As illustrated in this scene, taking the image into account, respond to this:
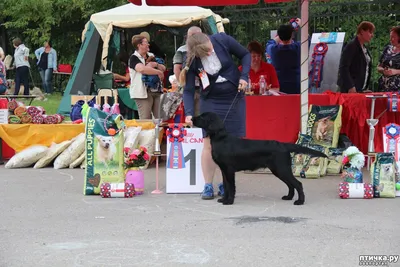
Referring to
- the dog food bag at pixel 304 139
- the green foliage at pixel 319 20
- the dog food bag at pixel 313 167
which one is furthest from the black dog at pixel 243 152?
the green foliage at pixel 319 20

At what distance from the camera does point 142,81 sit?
968 cm

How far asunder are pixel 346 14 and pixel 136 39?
309cm

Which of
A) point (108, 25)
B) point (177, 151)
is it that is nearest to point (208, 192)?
point (177, 151)

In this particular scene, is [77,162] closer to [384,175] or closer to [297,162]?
[297,162]

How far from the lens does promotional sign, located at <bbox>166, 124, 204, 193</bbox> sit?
7.02 metres

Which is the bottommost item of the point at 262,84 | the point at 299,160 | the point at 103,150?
the point at 299,160

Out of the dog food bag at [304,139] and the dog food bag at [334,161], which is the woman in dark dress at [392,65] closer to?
the dog food bag at [334,161]

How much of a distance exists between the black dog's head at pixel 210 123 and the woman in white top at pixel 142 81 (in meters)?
3.36

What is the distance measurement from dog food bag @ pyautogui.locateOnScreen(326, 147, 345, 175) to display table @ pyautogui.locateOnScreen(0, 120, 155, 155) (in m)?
A: 2.57

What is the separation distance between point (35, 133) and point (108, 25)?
4.39 metres

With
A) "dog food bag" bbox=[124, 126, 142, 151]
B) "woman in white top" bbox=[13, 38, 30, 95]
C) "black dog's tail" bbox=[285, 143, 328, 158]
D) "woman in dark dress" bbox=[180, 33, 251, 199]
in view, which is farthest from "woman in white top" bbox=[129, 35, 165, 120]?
"woman in white top" bbox=[13, 38, 30, 95]

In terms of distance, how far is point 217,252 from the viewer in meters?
4.76

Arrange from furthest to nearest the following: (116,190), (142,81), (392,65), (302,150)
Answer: (142,81) → (392,65) → (116,190) → (302,150)

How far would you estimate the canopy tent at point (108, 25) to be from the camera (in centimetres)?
1297
